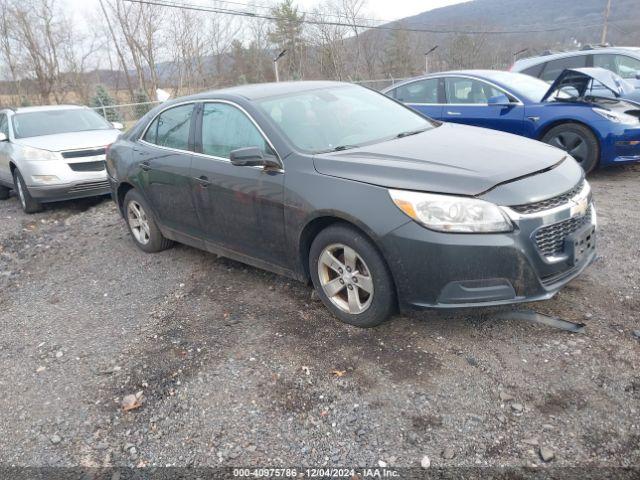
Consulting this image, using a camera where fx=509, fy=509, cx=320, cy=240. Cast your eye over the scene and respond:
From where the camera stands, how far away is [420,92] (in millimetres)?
8234

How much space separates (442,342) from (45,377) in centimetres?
264

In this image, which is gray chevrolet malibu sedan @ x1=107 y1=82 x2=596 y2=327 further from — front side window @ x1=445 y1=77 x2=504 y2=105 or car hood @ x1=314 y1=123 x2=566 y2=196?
front side window @ x1=445 y1=77 x2=504 y2=105

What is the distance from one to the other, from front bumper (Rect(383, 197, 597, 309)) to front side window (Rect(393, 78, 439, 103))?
17.8 ft

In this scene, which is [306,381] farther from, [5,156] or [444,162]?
[5,156]

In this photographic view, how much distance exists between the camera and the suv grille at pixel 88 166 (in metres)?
7.81

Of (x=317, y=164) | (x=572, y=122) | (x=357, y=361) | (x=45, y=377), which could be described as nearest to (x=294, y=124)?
(x=317, y=164)

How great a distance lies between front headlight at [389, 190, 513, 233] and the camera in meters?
2.88

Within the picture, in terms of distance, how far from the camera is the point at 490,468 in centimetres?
228

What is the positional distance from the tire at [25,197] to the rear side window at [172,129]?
3.93m

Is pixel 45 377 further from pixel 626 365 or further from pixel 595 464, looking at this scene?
pixel 626 365

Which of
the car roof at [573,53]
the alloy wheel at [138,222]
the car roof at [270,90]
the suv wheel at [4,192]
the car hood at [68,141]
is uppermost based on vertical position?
the car roof at [573,53]

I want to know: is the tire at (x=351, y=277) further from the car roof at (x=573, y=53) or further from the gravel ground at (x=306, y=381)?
the car roof at (x=573, y=53)

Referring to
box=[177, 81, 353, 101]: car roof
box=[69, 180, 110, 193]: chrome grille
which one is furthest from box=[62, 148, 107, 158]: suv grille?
box=[177, 81, 353, 101]: car roof

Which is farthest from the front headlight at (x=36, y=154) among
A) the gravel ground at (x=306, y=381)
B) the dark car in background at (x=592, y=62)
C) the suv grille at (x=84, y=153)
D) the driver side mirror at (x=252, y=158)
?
the dark car in background at (x=592, y=62)
